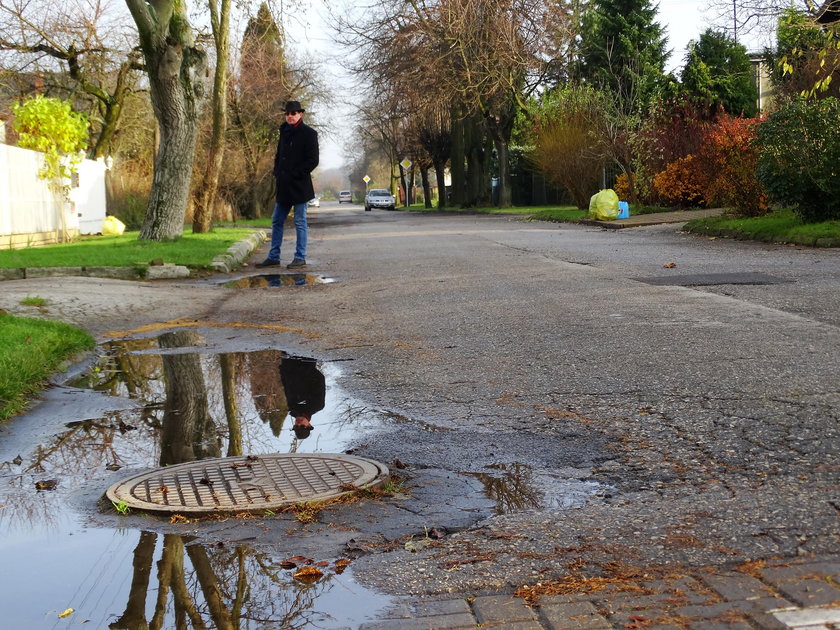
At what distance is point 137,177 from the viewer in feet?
111

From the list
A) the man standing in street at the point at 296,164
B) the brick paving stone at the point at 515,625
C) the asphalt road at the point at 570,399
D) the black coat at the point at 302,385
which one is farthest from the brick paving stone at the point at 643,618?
the man standing in street at the point at 296,164

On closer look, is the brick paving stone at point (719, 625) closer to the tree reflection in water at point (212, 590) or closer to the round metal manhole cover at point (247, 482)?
the tree reflection in water at point (212, 590)

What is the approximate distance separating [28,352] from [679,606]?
16.9ft

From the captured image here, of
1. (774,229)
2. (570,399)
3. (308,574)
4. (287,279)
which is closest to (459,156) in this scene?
(774,229)

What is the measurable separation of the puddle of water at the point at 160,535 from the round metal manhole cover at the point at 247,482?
0.22 metres

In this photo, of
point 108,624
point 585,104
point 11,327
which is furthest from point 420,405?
point 585,104

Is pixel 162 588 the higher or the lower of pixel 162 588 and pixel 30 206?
the lower

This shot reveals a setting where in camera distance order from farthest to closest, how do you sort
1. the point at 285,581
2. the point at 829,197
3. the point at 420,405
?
the point at 829,197 → the point at 420,405 → the point at 285,581

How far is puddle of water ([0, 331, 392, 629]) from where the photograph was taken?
113 inches

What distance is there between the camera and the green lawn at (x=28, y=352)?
222 inches

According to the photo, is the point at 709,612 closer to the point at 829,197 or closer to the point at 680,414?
the point at 680,414

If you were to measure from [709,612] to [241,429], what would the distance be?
3.02 metres

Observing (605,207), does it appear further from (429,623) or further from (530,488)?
(429,623)

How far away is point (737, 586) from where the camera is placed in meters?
2.77
